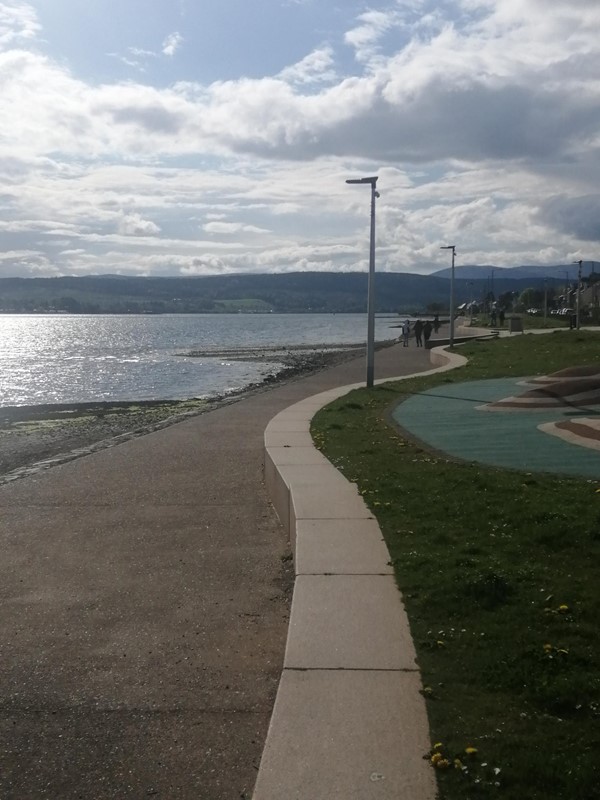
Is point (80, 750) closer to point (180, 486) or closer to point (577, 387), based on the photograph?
point (180, 486)

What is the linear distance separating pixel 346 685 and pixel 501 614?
144cm

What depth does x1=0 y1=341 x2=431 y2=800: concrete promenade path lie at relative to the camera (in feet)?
14.5

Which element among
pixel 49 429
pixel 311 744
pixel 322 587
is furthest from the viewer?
pixel 49 429

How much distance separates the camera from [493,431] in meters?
14.7

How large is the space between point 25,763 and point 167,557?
4.14 meters

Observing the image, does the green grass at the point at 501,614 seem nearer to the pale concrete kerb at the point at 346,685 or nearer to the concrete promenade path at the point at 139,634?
the pale concrete kerb at the point at 346,685

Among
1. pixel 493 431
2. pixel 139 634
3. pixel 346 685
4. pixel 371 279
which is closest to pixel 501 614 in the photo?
pixel 346 685

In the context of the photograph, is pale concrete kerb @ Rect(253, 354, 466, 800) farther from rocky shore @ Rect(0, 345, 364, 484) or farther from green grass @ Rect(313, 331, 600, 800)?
rocky shore @ Rect(0, 345, 364, 484)

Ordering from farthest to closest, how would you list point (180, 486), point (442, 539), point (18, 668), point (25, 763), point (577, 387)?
point (577, 387) < point (180, 486) < point (442, 539) < point (18, 668) < point (25, 763)

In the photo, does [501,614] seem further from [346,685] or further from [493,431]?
[493,431]

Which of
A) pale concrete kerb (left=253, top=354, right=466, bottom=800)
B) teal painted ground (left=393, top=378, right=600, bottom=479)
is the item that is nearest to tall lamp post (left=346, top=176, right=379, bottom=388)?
teal painted ground (left=393, top=378, right=600, bottom=479)

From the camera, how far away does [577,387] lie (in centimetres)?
1830

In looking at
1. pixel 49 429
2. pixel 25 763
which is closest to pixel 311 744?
pixel 25 763

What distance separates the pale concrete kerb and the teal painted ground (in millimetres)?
4045
